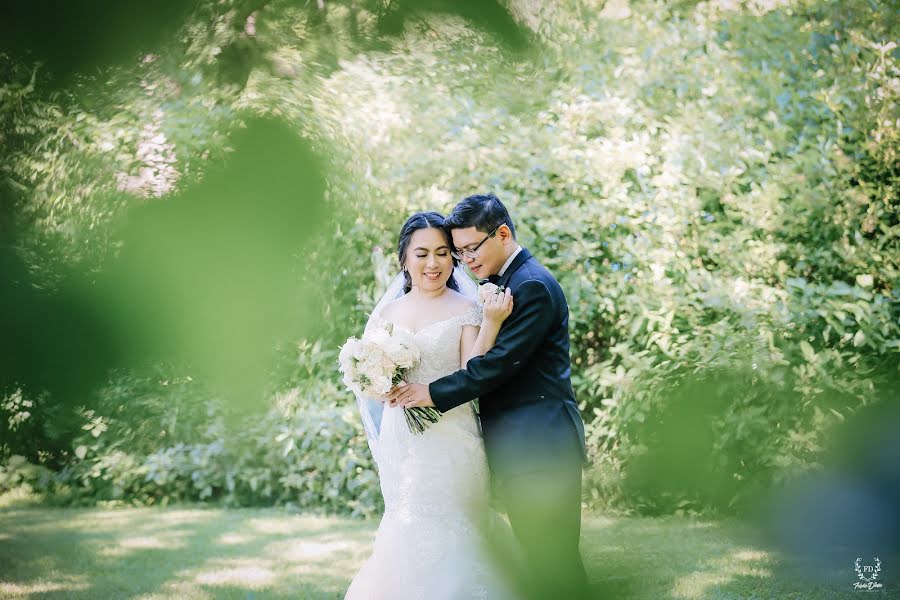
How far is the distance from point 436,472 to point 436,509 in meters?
0.10

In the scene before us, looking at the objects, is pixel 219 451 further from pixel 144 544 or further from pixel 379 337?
pixel 379 337

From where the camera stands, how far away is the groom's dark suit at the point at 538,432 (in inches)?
95.4

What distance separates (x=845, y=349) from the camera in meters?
4.32

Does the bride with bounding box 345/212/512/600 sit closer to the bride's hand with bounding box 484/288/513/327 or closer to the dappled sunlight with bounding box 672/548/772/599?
the bride's hand with bounding box 484/288/513/327

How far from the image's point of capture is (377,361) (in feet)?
7.70

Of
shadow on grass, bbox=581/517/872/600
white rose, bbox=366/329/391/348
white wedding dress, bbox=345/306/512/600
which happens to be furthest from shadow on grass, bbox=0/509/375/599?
white rose, bbox=366/329/391/348

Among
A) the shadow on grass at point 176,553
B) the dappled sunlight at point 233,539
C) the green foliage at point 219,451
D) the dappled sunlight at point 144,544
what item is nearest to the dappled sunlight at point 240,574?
the shadow on grass at point 176,553

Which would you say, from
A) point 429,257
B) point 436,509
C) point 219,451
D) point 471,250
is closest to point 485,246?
point 471,250

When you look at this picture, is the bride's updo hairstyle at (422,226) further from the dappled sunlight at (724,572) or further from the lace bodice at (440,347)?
the dappled sunlight at (724,572)

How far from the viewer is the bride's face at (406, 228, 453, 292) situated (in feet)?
8.45

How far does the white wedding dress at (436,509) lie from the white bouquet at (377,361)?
120 mm

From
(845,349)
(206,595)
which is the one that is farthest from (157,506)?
(845,349)

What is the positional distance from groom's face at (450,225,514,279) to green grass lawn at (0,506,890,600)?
70.0 inches

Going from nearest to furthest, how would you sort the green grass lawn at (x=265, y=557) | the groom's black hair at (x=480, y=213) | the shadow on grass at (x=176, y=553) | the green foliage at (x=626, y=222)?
the groom's black hair at (x=480, y=213), the green grass lawn at (x=265, y=557), the shadow on grass at (x=176, y=553), the green foliage at (x=626, y=222)
